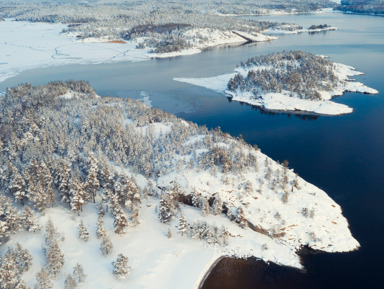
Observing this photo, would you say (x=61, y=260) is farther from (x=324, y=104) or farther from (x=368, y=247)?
(x=324, y=104)

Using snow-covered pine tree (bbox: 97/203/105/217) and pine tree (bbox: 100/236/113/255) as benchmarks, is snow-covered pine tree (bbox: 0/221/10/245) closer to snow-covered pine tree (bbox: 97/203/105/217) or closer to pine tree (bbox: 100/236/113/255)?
snow-covered pine tree (bbox: 97/203/105/217)

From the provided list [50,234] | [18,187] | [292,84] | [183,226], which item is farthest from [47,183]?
[292,84]

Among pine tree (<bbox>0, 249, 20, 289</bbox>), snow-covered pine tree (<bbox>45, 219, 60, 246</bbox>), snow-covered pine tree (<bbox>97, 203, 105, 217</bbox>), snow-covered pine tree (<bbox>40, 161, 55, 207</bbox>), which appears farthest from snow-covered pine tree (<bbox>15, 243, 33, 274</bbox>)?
snow-covered pine tree (<bbox>97, 203, 105, 217</bbox>)

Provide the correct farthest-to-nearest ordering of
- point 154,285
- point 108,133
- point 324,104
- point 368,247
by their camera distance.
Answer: point 324,104 → point 108,133 → point 368,247 → point 154,285

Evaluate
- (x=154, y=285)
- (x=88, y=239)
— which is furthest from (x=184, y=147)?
(x=154, y=285)

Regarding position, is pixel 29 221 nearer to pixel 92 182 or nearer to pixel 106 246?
pixel 92 182

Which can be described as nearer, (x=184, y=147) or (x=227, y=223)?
(x=227, y=223)
